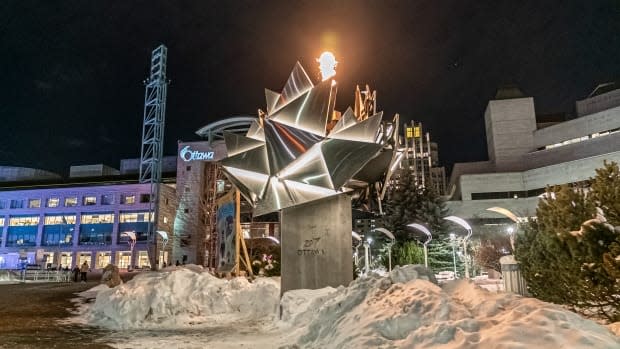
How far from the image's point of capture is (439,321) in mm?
6637

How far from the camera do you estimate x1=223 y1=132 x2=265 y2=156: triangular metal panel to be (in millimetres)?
12773

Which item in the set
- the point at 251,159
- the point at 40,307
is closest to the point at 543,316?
the point at 251,159

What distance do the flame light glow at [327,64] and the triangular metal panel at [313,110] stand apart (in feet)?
3.71

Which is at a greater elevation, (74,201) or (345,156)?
(74,201)

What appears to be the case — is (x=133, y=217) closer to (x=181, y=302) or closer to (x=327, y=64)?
(x=181, y=302)

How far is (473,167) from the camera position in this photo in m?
63.8

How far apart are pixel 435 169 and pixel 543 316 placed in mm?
134898

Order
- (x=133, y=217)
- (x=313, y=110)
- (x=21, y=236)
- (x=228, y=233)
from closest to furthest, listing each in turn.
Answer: (x=313, y=110), (x=228, y=233), (x=133, y=217), (x=21, y=236)

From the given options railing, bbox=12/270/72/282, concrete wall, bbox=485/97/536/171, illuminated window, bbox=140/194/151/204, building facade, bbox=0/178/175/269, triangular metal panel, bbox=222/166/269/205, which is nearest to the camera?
triangular metal panel, bbox=222/166/269/205

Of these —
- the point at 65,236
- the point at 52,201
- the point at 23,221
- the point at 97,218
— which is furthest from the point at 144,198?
the point at 23,221

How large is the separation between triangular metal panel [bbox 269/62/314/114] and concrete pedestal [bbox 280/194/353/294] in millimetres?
3145

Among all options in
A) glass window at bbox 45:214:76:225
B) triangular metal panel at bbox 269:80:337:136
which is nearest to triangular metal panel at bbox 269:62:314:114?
triangular metal panel at bbox 269:80:337:136

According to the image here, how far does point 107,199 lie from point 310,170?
66.1 m

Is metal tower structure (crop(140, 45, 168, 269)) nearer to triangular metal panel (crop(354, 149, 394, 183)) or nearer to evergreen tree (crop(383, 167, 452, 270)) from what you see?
evergreen tree (crop(383, 167, 452, 270))
